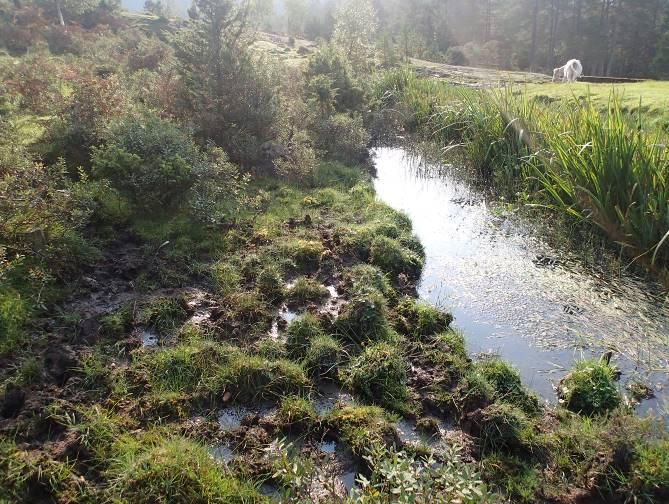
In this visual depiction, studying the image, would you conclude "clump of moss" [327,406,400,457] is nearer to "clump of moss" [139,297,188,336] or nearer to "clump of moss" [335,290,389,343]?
"clump of moss" [335,290,389,343]

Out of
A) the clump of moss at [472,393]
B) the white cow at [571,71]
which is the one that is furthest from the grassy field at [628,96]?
the clump of moss at [472,393]

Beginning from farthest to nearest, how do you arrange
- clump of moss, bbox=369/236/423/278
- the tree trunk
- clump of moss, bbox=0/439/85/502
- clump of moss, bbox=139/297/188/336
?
the tree trunk, clump of moss, bbox=369/236/423/278, clump of moss, bbox=139/297/188/336, clump of moss, bbox=0/439/85/502

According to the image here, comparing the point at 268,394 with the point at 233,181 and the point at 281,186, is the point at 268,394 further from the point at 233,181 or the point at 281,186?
the point at 281,186

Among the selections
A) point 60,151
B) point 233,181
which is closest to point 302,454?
point 233,181

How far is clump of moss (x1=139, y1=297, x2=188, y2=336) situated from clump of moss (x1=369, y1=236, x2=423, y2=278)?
106 inches

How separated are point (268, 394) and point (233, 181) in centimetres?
443

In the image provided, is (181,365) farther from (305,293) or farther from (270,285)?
(305,293)

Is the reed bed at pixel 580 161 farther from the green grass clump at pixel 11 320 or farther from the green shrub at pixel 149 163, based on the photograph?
the green grass clump at pixel 11 320

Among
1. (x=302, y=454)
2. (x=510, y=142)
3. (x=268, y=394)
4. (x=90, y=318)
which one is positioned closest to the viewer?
(x=302, y=454)

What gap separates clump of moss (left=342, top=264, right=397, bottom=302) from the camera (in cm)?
569

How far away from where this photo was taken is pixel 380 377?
14.4 ft

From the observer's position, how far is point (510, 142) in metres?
9.62

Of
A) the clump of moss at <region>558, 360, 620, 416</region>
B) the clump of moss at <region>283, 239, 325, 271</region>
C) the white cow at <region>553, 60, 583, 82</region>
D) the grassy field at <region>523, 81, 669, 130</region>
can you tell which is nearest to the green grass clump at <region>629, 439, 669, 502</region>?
Answer: the clump of moss at <region>558, 360, 620, 416</region>

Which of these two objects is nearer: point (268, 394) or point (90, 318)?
point (268, 394)
